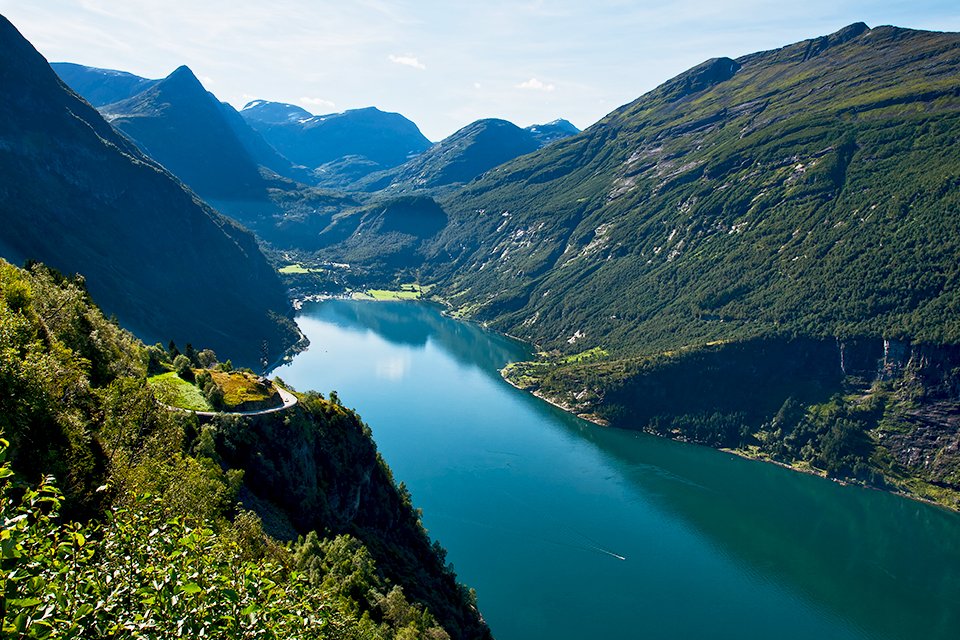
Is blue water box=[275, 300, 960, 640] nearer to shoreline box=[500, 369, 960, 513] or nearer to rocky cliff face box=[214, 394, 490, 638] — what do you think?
shoreline box=[500, 369, 960, 513]

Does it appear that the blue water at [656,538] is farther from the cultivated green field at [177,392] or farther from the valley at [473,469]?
the cultivated green field at [177,392]

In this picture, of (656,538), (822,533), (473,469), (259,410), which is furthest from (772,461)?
(259,410)

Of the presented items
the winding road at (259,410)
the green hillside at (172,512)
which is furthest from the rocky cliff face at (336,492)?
the winding road at (259,410)

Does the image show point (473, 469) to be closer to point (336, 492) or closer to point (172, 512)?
point (336, 492)

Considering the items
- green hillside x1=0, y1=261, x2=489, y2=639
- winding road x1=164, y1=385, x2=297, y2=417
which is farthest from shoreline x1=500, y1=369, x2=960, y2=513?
winding road x1=164, y1=385, x2=297, y2=417

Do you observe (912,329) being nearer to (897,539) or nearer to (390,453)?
(897,539)

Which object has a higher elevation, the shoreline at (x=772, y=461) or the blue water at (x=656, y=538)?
the shoreline at (x=772, y=461)
